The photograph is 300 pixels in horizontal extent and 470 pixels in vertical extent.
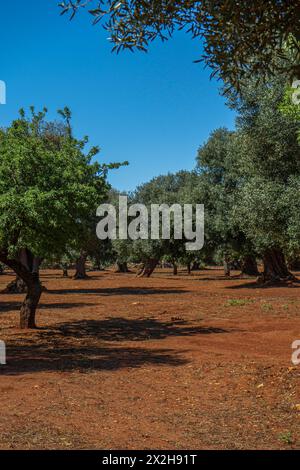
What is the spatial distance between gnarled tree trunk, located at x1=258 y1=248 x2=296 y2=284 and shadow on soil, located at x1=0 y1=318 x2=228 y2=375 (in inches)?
831

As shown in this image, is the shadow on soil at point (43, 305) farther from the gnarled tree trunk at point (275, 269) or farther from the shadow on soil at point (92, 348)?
the gnarled tree trunk at point (275, 269)

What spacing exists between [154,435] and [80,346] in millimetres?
8042

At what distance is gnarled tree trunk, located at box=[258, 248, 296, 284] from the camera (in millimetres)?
38625

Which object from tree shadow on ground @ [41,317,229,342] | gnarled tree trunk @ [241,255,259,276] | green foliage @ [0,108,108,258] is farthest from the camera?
gnarled tree trunk @ [241,255,259,276]

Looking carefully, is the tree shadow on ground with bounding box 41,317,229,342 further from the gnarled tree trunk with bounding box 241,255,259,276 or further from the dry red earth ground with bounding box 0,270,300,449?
the gnarled tree trunk with bounding box 241,255,259,276

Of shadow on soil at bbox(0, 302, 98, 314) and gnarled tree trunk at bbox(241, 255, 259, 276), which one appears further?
gnarled tree trunk at bbox(241, 255, 259, 276)

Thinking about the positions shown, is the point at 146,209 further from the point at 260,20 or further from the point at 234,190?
the point at 260,20

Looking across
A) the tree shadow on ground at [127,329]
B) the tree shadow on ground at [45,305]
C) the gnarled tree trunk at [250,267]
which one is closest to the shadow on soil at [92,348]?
the tree shadow on ground at [127,329]

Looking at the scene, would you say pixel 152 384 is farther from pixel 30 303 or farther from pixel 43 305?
pixel 43 305

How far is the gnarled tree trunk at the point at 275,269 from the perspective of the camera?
127ft

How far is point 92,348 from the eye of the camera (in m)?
14.0

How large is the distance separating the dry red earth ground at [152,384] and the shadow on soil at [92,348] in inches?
1.1

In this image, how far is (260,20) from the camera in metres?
6.27

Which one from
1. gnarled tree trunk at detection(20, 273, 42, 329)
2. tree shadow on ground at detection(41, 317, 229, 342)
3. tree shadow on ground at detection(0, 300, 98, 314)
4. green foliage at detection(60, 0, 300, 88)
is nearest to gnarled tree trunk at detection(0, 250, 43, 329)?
gnarled tree trunk at detection(20, 273, 42, 329)
